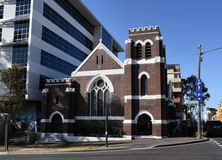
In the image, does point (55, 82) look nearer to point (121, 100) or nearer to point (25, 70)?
point (25, 70)

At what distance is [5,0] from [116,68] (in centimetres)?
2083

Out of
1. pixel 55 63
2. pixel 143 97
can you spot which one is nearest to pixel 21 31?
pixel 55 63

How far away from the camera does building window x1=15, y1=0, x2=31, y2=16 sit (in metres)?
44.6

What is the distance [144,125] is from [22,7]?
2469cm

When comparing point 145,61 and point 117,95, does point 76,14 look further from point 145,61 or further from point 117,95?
point 145,61

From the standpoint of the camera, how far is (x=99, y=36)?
68.6 metres

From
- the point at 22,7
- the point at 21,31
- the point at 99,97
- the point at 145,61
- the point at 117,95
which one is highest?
the point at 22,7

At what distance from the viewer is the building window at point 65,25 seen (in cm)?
4778

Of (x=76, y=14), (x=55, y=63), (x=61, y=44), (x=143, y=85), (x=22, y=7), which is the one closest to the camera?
(x=143, y=85)

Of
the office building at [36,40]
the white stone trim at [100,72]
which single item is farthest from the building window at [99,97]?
the office building at [36,40]

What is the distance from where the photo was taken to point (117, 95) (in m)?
37.7

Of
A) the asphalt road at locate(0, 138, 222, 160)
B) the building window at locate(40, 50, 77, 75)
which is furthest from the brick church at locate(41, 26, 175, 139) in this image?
the asphalt road at locate(0, 138, 222, 160)

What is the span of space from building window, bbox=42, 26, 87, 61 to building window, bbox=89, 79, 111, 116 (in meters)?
12.6

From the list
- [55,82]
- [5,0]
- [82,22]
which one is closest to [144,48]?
[55,82]
